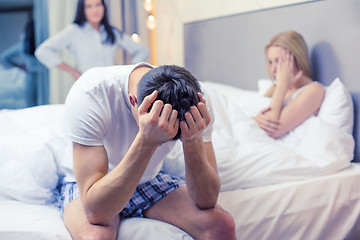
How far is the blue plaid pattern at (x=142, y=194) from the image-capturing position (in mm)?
1036

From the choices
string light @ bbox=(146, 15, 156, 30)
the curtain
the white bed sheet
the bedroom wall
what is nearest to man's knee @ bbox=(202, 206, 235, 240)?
the white bed sheet

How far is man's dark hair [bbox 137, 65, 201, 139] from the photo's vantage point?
0.78m

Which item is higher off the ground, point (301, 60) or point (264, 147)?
point (301, 60)

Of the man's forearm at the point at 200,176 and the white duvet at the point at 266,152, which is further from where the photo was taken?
the white duvet at the point at 266,152

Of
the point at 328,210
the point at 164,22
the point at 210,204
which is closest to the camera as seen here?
the point at 210,204

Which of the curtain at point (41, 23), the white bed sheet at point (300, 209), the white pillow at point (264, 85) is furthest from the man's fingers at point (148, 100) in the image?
the curtain at point (41, 23)

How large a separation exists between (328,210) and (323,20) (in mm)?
819

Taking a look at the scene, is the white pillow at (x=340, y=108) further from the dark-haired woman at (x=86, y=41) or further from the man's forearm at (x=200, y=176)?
the dark-haired woman at (x=86, y=41)

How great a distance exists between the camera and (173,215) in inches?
39.4

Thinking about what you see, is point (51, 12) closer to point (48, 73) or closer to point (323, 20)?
point (48, 73)

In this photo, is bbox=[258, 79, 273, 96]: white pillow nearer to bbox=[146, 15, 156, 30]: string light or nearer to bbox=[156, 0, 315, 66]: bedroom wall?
bbox=[156, 0, 315, 66]: bedroom wall

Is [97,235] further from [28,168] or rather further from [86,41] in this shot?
[86,41]

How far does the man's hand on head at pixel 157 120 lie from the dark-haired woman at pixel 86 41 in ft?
6.46

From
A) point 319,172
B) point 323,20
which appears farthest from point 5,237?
point 323,20
